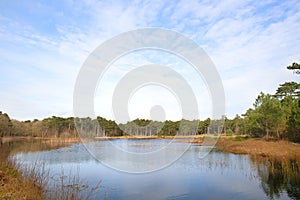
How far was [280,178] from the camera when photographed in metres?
13.1

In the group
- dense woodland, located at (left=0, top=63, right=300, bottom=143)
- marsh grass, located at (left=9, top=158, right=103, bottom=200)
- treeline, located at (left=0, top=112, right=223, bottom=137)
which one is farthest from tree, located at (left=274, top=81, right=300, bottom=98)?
marsh grass, located at (left=9, top=158, right=103, bottom=200)

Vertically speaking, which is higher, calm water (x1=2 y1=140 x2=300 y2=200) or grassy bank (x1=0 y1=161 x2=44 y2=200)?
grassy bank (x1=0 y1=161 x2=44 y2=200)

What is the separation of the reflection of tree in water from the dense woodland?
8805 mm

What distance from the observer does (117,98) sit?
1213 cm

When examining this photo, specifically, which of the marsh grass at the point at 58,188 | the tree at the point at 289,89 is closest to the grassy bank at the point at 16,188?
the marsh grass at the point at 58,188

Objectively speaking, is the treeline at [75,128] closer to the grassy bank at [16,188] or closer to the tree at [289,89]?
the tree at [289,89]

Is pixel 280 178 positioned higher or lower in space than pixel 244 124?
lower

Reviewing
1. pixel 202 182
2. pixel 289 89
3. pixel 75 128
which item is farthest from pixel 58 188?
pixel 75 128

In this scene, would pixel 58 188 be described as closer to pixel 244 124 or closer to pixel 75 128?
pixel 244 124

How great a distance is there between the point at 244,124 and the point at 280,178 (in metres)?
39.0

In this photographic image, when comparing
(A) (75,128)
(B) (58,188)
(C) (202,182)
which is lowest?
(C) (202,182)

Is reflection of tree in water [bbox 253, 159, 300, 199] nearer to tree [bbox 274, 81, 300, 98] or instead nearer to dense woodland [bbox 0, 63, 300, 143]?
dense woodland [bbox 0, 63, 300, 143]

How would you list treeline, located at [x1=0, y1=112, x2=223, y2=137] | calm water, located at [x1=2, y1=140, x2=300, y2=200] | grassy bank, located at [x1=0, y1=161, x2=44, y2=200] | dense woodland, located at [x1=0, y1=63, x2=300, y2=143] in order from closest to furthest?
grassy bank, located at [x1=0, y1=161, x2=44, y2=200]
calm water, located at [x1=2, y1=140, x2=300, y2=200]
dense woodland, located at [x1=0, y1=63, x2=300, y2=143]
treeline, located at [x1=0, y1=112, x2=223, y2=137]

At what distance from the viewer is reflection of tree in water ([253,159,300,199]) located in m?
10.9
